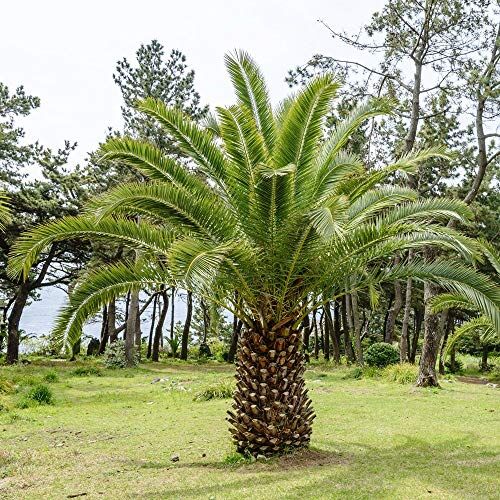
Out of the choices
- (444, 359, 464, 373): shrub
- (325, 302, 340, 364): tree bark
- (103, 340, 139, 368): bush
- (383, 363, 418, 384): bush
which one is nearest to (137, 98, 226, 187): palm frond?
(383, 363, 418, 384): bush

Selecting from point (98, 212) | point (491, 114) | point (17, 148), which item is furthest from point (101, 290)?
point (17, 148)

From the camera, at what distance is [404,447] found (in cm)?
824

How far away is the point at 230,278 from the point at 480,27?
1416 cm

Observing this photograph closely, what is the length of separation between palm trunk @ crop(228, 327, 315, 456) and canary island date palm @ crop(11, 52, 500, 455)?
0.02 meters

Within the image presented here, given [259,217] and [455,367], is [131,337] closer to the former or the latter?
[455,367]

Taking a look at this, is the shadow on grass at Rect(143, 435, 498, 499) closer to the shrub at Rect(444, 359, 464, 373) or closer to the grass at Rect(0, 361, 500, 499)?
the grass at Rect(0, 361, 500, 499)

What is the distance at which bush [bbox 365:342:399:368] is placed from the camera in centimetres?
2184

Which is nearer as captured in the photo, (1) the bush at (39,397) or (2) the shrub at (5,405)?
(2) the shrub at (5,405)

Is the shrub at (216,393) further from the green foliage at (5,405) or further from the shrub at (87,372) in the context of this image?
the shrub at (87,372)

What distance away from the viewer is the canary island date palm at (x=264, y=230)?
23.3ft

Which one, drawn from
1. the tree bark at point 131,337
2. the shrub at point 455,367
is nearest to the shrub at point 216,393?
the tree bark at point 131,337

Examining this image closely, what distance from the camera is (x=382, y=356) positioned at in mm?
21859

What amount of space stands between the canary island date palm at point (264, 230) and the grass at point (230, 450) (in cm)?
99

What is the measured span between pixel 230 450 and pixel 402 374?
11.0m
